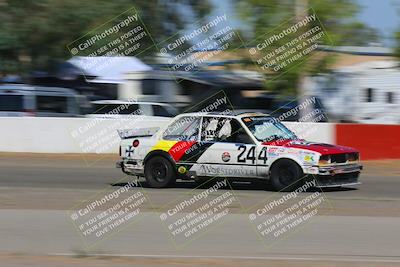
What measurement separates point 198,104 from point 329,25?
590 cm

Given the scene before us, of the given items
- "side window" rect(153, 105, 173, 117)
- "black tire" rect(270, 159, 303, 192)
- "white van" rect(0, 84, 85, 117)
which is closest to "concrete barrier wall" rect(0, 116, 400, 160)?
"white van" rect(0, 84, 85, 117)

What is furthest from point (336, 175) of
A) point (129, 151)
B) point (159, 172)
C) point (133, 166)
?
point (129, 151)

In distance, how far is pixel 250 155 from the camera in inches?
551

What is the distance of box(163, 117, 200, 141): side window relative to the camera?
14.4 meters

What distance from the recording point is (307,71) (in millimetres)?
26203

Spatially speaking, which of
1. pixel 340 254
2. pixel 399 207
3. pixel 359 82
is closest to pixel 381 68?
pixel 359 82

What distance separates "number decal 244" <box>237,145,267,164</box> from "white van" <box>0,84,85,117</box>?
14.4 metres

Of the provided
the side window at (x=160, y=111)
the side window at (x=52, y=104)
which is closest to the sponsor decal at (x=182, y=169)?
the side window at (x=160, y=111)

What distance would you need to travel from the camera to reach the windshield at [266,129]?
14.2 m

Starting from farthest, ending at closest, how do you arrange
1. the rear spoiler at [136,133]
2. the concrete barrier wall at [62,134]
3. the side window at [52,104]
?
the side window at [52,104]
the concrete barrier wall at [62,134]
the rear spoiler at [136,133]

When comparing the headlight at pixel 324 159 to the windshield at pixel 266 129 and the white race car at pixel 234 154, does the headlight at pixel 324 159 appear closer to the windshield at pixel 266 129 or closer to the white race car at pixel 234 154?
the white race car at pixel 234 154

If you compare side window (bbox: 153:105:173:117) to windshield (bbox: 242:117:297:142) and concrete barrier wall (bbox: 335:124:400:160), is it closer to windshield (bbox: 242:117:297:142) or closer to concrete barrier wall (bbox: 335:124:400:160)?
concrete barrier wall (bbox: 335:124:400:160)

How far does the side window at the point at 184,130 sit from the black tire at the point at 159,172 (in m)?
0.45

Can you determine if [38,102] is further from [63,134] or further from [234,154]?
[234,154]
